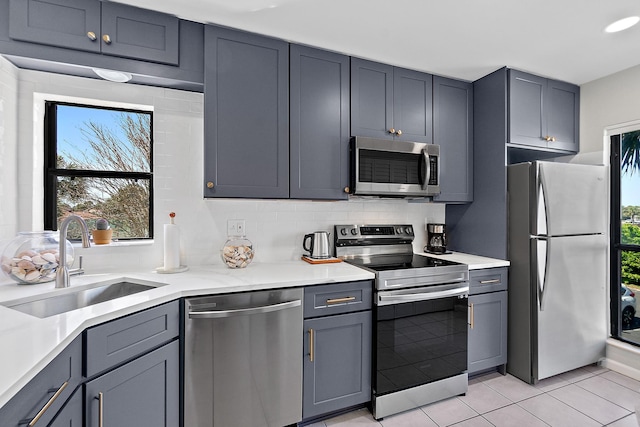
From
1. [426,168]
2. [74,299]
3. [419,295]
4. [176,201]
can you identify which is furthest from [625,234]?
[74,299]

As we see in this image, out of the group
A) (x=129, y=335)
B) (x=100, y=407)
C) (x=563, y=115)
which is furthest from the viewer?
(x=563, y=115)

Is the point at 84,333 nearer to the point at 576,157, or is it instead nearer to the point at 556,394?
the point at 556,394

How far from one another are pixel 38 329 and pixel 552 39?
3.15m

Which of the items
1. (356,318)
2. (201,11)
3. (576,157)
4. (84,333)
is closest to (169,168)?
(201,11)

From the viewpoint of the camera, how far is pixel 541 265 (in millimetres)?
2357

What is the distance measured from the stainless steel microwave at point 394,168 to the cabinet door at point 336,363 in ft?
3.04

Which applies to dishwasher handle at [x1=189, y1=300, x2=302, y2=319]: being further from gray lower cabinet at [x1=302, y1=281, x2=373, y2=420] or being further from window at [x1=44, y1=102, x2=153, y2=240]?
window at [x1=44, y1=102, x2=153, y2=240]

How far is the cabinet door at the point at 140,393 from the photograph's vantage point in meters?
1.24

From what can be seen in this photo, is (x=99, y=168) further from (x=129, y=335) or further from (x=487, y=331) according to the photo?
(x=487, y=331)

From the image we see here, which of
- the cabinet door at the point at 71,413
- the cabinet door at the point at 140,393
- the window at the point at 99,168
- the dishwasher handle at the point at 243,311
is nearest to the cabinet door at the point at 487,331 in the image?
the dishwasher handle at the point at 243,311

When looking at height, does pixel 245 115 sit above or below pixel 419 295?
above

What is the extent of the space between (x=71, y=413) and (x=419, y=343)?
6.05ft

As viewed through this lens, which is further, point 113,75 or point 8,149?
point 113,75

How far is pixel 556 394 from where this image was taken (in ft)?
7.48
